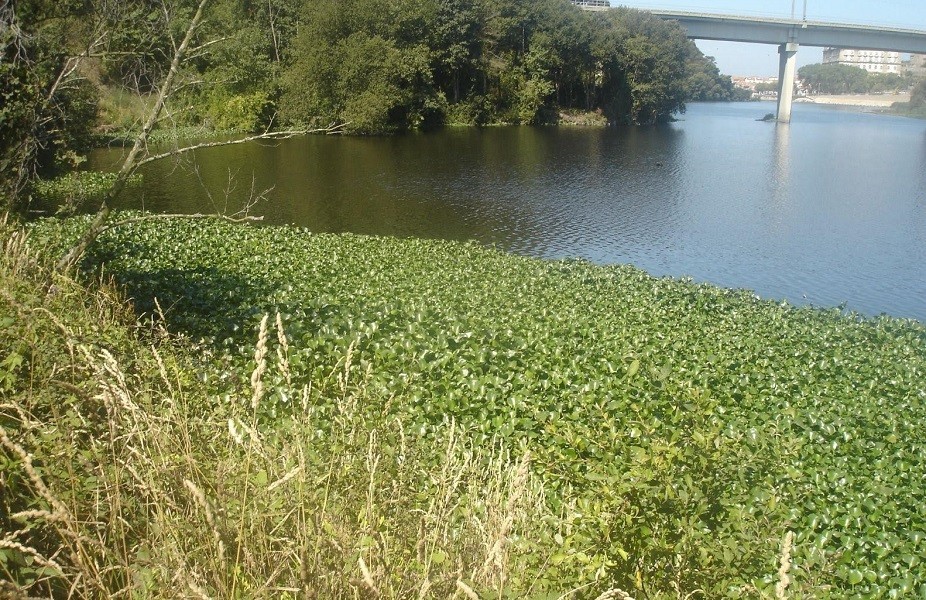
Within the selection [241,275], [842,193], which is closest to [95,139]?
[241,275]

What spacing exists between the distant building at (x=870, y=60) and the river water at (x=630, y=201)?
138 meters

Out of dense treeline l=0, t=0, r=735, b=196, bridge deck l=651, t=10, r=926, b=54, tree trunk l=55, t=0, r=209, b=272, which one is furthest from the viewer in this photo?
bridge deck l=651, t=10, r=926, b=54

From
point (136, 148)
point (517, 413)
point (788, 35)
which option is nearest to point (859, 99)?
point (788, 35)

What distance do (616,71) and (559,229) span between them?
45.2 m

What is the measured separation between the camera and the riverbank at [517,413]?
277 centimetres

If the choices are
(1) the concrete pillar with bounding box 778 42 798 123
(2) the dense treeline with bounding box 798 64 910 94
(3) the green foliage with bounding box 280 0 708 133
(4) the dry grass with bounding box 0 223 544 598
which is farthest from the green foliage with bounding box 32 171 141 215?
(2) the dense treeline with bounding box 798 64 910 94

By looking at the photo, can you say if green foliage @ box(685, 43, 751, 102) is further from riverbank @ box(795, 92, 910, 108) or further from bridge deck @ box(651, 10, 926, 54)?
bridge deck @ box(651, 10, 926, 54)

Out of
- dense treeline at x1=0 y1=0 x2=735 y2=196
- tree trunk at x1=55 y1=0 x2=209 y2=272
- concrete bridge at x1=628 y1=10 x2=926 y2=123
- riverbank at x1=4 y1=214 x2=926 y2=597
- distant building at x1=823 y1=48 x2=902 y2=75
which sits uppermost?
distant building at x1=823 y1=48 x2=902 y2=75

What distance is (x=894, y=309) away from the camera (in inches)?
607

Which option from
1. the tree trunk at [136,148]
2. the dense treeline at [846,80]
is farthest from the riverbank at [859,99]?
the tree trunk at [136,148]

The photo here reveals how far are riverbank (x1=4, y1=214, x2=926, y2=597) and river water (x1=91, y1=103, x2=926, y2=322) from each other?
2355 mm

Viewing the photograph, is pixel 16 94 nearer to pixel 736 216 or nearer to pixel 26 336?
pixel 26 336

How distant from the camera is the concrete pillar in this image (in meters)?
69.8

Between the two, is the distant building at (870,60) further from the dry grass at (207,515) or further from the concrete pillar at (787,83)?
the dry grass at (207,515)
